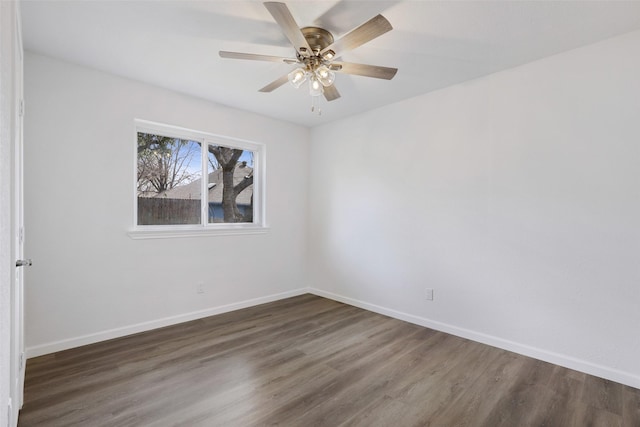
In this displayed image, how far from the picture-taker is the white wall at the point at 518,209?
222cm

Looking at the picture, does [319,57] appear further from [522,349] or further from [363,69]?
[522,349]

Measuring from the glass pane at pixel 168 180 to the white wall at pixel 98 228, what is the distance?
0.68ft

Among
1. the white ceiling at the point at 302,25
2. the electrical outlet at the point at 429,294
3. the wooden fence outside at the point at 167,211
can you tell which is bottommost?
the electrical outlet at the point at 429,294

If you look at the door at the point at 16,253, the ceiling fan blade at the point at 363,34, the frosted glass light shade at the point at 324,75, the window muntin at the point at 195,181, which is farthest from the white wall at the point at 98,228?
the ceiling fan blade at the point at 363,34

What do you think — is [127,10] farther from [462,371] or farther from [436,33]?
[462,371]

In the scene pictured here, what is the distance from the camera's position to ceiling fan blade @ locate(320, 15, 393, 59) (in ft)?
5.36

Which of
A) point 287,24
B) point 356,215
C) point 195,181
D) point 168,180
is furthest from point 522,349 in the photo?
point 168,180

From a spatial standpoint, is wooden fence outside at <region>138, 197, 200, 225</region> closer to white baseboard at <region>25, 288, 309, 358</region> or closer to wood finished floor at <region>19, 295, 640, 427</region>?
white baseboard at <region>25, 288, 309, 358</region>

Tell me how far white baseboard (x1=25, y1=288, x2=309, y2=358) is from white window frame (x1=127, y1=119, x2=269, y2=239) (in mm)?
860

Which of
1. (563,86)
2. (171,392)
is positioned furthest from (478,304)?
(171,392)

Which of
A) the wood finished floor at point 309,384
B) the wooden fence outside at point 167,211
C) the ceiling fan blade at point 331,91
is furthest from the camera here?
the wooden fence outside at point 167,211

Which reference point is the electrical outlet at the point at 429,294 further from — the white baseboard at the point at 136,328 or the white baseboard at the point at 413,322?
the white baseboard at the point at 136,328

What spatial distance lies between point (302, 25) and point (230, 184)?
7.43ft

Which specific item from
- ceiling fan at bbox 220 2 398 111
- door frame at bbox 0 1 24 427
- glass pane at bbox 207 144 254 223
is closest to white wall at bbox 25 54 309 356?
glass pane at bbox 207 144 254 223
